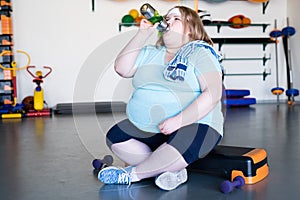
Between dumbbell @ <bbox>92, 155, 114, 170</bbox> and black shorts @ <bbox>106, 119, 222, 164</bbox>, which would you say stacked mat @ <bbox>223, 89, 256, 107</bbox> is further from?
black shorts @ <bbox>106, 119, 222, 164</bbox>

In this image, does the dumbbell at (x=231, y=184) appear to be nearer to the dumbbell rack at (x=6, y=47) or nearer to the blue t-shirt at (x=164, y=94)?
the blue t-shirt at (x=164, y=94)

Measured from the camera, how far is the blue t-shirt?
1376mm

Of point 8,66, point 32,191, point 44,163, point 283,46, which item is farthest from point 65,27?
point 32,191

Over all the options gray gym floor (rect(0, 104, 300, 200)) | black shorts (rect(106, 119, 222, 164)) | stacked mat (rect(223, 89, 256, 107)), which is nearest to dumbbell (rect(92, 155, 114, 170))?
gray gym floor (rect(0, 104, 300, 200))

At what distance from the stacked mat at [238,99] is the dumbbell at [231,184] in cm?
317

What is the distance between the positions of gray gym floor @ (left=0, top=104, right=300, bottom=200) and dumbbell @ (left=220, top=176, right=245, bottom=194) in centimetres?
2

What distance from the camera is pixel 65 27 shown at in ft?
15.7

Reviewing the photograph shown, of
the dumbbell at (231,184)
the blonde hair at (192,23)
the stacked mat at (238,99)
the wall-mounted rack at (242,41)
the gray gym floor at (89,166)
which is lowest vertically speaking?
the gray gym floor at (89,166)

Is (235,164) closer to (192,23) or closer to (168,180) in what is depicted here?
(168,180)

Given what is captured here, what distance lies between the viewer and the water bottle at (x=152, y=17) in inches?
56.5

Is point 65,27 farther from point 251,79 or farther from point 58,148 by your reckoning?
point 58,148

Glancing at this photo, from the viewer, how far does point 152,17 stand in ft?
4.84

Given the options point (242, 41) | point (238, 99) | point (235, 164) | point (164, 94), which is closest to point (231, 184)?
point (235, 164)

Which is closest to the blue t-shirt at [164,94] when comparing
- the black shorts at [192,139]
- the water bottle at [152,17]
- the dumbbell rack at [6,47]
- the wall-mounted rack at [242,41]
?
the black shorts at [192,139]
